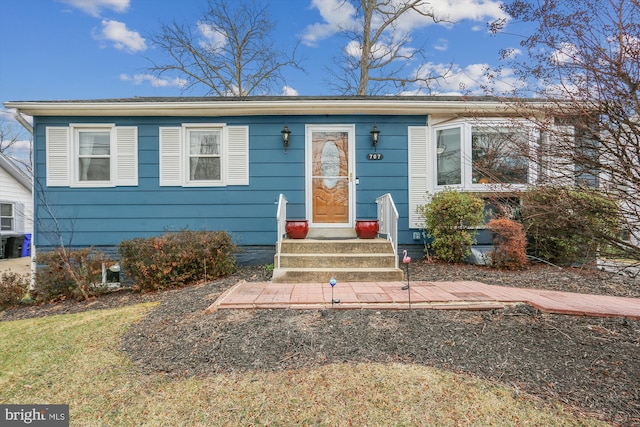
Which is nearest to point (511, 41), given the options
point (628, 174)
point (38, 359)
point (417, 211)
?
point (628, 174)

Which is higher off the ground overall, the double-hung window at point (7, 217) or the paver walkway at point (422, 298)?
the double-hung window at point (7, 217)

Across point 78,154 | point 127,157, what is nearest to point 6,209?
point 78,154

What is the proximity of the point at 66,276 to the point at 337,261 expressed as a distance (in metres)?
4.19

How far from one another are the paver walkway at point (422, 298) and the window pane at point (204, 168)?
9.84ft

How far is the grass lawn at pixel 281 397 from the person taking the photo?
177 centimetres

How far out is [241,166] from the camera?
6449 millimetres

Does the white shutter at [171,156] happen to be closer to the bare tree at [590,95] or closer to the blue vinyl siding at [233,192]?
the blue vinyl siding at [233,192]

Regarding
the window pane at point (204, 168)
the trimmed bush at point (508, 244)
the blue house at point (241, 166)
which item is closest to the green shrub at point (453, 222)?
the trimmed bush at point (508, 244)

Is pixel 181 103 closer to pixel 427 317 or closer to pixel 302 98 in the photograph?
pixel 302 98

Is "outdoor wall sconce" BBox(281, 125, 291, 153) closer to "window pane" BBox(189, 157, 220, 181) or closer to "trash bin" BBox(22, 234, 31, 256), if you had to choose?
"window pane" BBox(189, 157, 220, 181)

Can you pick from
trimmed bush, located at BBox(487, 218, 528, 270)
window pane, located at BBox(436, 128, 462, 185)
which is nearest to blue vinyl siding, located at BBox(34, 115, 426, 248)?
window pane, located at BBox(436, 128, 462, 185)

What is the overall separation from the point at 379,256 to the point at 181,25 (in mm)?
13894

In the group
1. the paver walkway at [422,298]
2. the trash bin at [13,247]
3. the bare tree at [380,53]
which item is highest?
the bare tree at [380,53]

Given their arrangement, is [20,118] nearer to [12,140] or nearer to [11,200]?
[11,200]
